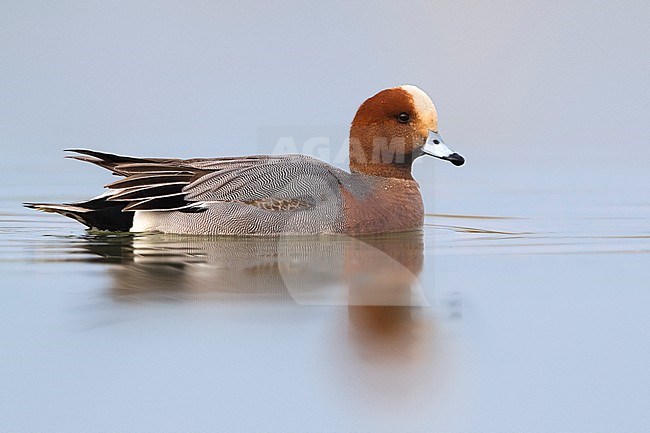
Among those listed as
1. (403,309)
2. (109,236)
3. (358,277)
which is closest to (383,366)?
(403,309)

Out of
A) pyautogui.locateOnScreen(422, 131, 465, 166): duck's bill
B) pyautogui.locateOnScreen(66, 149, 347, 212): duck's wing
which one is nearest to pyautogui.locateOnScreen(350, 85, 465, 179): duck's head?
pyautogui.locateOnScreen(422, 131, 465, 166): duck's bill

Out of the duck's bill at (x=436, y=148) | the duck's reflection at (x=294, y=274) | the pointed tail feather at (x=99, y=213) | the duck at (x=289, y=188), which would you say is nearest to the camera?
the duck's reflection at (x=294, y=274)

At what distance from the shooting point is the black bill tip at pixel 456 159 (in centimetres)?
688

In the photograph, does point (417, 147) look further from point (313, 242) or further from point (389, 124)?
point (313, 242)

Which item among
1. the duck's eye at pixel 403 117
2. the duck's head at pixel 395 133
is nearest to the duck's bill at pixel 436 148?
the duck's head at pixel 395 133

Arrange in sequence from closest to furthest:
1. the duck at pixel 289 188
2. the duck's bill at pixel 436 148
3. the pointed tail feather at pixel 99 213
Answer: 1. the duck at pixel 289 188
2. the pointed tail feather at pixel 99 213
3. the duck's bill at pixel 436 148

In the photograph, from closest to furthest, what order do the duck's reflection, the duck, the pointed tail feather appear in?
the duck's reflection → the duck → the pointed tail feather

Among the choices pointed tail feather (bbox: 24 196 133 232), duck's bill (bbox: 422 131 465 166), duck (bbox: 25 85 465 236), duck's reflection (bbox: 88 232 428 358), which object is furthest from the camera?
duck's bill (bbox: 422 131 465 166)

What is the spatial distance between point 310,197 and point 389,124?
2.61 feet

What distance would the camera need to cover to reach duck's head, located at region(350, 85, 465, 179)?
23.1 ft

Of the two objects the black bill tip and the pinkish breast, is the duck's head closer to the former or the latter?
the black bill tip

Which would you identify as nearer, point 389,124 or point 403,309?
point 403,309

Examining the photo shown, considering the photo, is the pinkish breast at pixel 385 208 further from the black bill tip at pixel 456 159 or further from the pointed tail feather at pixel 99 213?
the pointed tail feather at pixel 99 213

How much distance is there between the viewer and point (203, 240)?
6.61 m
